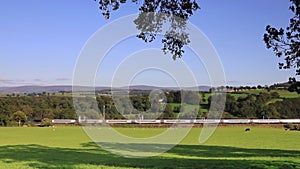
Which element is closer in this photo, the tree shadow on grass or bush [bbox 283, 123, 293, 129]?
the tree shadow on grass

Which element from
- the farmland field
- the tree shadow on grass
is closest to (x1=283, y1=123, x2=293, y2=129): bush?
the farmland field

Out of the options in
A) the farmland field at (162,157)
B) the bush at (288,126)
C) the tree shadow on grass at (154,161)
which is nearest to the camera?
the tree shadow on grass at (154,161)

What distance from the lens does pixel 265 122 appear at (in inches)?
3703

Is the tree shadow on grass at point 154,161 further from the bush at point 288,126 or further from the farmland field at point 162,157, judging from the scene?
the bush at point 288,126

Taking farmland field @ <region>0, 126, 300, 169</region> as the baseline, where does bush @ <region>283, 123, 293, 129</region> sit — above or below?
below

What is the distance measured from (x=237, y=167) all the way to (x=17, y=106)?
292 ft

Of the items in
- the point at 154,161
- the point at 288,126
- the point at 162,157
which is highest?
the point at 154,161

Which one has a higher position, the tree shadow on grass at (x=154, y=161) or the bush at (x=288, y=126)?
the tree shadow on grass at (x=154, y=161)

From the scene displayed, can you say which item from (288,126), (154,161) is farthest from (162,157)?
(288,126)

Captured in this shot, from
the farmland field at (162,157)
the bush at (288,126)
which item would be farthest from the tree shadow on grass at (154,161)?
the bush at (288,126)

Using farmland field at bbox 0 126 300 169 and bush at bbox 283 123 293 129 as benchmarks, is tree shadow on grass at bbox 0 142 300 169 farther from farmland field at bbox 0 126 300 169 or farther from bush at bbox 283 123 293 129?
bush at bbox 283 123 293 129

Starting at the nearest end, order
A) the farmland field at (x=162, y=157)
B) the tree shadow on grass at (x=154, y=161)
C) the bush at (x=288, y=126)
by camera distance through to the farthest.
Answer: the tree shadow on grass at (x=154, y=161) < the farmland field at (x=162, y=157) < the bush at (x=288, y=126)

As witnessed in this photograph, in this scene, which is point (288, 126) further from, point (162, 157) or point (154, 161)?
point (154, 161)

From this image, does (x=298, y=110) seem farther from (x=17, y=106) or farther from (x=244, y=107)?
(x=17, y=106)
